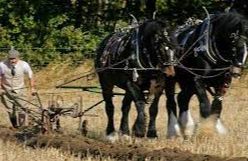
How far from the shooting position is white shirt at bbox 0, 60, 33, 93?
43.9ft

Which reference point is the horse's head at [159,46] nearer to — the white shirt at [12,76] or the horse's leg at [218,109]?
the horse's leg at [218,109]

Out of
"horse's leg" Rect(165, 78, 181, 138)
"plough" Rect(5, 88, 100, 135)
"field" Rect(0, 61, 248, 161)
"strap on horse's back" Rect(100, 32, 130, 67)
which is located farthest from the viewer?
"horse's leg" Rect(165, 78, 181, 138)

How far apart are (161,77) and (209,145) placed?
1.75 m

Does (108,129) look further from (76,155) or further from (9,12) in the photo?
(9,12)

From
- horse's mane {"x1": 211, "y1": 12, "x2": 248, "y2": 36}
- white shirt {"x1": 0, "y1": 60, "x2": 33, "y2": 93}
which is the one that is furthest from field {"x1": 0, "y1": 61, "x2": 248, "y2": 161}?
horse's mane {"x1": 211, "y1": 12, "x2": 248, "y2": 36}

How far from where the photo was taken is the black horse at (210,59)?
1054 cm

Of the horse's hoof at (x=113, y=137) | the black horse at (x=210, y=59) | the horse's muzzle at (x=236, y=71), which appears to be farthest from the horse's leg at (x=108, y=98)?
the horse's muzzle at (x=236, y=71)

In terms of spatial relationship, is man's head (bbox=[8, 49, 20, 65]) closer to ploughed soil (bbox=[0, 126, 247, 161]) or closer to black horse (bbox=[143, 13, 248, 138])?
ploughed soil (bbox=[0, 126, 247, 161])

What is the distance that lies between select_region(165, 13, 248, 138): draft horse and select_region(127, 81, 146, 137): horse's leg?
2.32ft

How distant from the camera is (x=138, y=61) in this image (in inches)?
433

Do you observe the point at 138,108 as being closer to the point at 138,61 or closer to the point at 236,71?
the point at 138,61

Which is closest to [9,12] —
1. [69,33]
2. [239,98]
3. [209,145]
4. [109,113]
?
[69,33]

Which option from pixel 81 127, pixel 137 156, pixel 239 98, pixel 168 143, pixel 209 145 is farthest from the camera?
pixel 239 98

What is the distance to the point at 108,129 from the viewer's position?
12.1m
